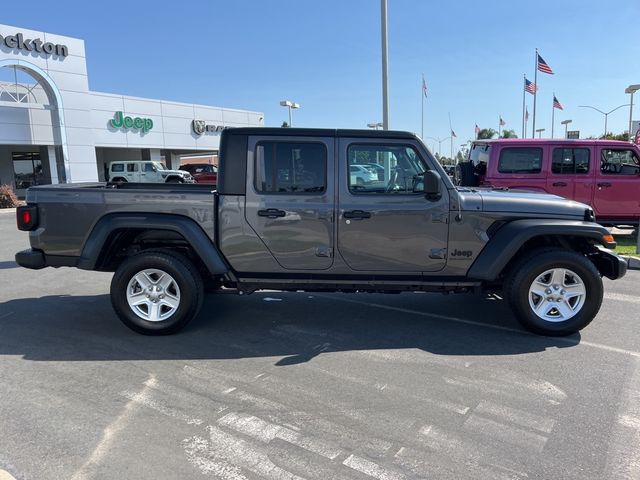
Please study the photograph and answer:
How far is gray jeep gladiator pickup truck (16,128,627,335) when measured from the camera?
4.69m

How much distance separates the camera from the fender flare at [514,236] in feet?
15.0

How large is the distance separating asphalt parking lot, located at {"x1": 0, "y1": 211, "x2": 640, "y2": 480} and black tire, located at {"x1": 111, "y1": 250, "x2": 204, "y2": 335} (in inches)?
6.0

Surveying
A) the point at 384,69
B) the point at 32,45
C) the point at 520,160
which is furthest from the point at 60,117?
the point at 520,160

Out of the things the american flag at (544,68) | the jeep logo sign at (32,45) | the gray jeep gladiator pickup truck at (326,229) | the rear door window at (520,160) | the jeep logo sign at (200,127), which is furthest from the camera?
the jeep logo sign at (200,127)

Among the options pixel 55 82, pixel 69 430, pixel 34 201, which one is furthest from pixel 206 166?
pixel 69 430

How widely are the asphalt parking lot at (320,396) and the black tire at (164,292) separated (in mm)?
152

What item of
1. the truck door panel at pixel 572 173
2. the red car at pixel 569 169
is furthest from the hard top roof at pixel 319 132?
the truck door panel at pixel 572 173

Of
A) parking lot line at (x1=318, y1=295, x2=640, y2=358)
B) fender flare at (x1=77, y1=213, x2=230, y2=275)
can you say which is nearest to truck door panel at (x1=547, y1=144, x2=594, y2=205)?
parking lot line at (x1=318, y1=295, x2=640, y2=358)

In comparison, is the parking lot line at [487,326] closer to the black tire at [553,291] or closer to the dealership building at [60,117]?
the black tire at [553,291]

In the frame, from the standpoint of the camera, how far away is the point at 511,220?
15.5 ft

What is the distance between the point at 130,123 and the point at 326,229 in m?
31.6

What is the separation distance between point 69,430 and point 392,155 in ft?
11.4

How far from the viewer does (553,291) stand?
4.76m

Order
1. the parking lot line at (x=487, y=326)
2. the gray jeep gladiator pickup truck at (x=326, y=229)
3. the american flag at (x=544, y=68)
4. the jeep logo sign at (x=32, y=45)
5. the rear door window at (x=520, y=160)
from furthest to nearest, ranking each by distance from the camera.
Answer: the american flag at (x=544, y=68) → the jeep logo sign at (x=32, y=45) → the rear door window at (x=520, y=160) → the gray jeep gladiator pickup truck at (x=326, y=229) → the parking lot line at (x=487, y=326)
